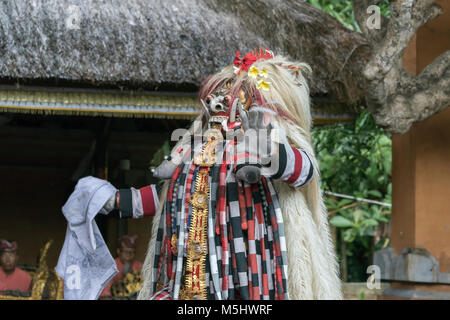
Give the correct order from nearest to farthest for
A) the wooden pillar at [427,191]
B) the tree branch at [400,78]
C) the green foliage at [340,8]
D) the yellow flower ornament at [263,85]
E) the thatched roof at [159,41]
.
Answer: the yellow flower ornament at [263,85] → the tree branch at [400,78] → the thatched roof at [159,41] → the wooden pillar at [427,191] → the green foliage at [340,8]

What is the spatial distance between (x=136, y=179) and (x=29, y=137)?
125 cm

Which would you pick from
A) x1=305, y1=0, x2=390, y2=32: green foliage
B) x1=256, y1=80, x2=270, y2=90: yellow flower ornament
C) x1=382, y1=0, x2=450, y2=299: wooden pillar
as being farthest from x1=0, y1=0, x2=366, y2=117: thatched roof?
x1=305, y1=0, x2=390, y2=32: green foliage

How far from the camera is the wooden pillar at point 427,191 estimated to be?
582 cm

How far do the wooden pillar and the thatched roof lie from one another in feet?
1.82

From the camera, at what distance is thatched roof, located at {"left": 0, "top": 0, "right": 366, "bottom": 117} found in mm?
5664

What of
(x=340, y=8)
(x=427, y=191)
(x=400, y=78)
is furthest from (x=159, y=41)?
(x=340, y=8)

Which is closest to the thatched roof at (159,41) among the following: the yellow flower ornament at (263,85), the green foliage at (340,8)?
the yellow flower ornament at (263,85)

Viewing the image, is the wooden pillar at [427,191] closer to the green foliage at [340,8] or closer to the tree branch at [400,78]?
the tree branch at [400,78]

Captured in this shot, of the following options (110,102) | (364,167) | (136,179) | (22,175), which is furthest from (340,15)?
(110,102)

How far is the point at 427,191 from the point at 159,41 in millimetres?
2372

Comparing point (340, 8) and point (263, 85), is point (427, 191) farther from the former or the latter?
point (340, 8)

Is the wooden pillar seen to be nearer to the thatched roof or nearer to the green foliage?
the thatched roof

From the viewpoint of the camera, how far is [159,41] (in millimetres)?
5996

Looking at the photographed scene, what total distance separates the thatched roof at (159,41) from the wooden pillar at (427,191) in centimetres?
55
